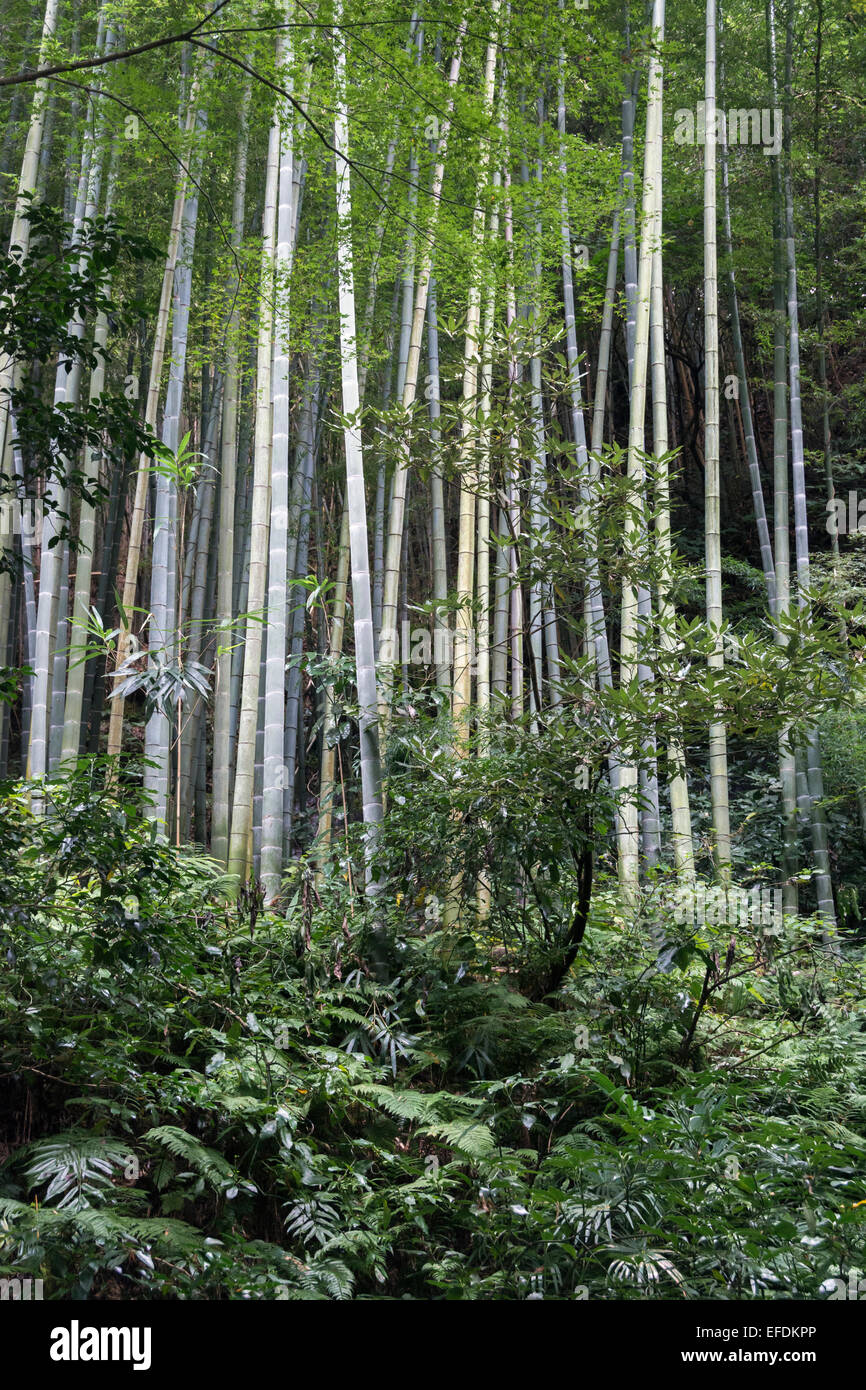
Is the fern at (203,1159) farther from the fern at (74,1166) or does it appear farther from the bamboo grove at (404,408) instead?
the bamboo grove at (404,408)

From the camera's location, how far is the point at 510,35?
3328 mm

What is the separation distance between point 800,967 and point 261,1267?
127 inches

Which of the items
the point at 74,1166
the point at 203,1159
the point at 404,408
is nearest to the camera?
the point at 74,1166

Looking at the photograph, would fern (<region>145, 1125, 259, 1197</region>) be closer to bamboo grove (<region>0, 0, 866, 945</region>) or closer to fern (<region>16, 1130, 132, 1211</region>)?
fern (<region>16, 1130, 132, 1211</region>)

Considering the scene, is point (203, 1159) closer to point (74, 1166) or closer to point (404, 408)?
point (74, 1166)

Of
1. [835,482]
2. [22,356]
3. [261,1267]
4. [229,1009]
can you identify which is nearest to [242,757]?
[229,1009]

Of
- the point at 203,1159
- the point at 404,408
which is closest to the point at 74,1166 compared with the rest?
the point at 203,1159

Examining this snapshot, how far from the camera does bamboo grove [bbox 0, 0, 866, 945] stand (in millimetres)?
3387

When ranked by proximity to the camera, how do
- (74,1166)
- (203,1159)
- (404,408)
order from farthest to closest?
(404,408), (203,1159), (74,1166)

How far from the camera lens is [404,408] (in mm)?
3900

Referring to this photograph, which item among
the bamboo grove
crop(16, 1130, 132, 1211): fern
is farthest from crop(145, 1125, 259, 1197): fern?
the bamboo grove

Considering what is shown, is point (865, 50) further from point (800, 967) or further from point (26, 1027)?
point (26, 1027)

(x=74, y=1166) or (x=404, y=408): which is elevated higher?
(x=404, y=408)

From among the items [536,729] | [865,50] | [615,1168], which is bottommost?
[615,1168]
